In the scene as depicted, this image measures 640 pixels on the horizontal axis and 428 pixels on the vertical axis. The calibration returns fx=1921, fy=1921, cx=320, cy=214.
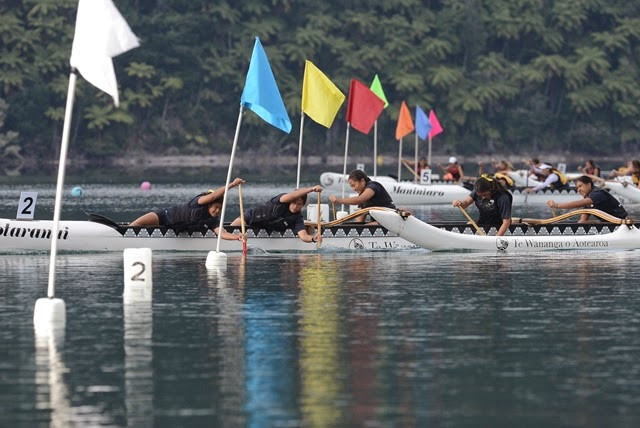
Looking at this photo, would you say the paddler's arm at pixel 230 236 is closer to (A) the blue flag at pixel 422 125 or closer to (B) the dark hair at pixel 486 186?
(B) the dark hair at pixel 486 186

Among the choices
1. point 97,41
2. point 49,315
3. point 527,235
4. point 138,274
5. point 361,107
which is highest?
point 361,107

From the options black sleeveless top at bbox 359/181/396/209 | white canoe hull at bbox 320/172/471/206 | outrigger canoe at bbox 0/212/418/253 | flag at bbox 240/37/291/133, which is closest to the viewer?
flag at bbox 240/37/291/133

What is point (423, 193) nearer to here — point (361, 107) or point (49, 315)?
point (361, 107)

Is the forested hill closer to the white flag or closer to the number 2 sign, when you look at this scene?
the number 2 sign

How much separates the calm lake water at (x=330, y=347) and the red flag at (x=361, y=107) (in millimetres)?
A: 16138

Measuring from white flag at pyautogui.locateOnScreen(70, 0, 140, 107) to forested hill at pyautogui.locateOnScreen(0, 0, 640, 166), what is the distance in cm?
8621

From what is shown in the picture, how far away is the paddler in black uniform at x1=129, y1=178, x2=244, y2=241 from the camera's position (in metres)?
32.4

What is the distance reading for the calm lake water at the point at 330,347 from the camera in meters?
16.3

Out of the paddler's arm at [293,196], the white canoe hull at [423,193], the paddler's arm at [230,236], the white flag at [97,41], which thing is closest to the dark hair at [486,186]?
the paddler's arm at [293,196]

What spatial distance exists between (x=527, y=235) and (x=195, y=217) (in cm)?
596

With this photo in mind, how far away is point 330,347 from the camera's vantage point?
1978 centimetres

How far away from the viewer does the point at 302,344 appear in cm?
2002

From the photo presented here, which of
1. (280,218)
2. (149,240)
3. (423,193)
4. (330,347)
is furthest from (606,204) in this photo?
(423,193)

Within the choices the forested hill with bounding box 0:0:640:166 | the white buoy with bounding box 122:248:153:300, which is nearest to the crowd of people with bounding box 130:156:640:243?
the white buoy with bounding box 122:248:153:300
